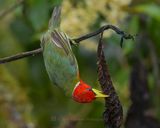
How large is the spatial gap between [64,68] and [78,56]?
196 centimetres

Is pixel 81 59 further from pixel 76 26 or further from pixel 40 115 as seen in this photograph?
pixel 76 26

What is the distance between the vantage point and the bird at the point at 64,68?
150 cm

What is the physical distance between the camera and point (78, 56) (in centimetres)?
353

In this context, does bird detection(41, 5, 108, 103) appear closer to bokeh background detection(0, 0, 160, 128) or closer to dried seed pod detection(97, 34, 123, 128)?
dried seed pod detection(97, 34, 123, 128)

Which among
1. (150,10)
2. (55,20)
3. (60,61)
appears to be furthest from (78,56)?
(60,61)

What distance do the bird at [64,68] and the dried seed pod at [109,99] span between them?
0.04 meters

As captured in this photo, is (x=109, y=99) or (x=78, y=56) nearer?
(x=109, y=99)

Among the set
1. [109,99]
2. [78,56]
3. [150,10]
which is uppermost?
[109,99]

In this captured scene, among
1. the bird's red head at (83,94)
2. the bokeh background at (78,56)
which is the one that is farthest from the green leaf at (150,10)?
the bird's red head at (83,94)

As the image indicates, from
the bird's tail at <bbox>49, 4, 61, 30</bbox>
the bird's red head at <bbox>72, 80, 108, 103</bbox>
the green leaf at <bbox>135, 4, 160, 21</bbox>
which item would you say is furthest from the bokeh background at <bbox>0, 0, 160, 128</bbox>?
the bird's red head at <bbox>72, 80, 108, 103</bbox>

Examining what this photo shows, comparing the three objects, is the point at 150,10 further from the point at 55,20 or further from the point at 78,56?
the point at 55,20

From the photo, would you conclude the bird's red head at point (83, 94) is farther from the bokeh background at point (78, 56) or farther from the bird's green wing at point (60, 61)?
the bokeh background at point (78, 56)

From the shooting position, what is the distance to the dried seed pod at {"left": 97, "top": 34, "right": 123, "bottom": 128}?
1583 millimetres

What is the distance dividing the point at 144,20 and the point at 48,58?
6.00ft
